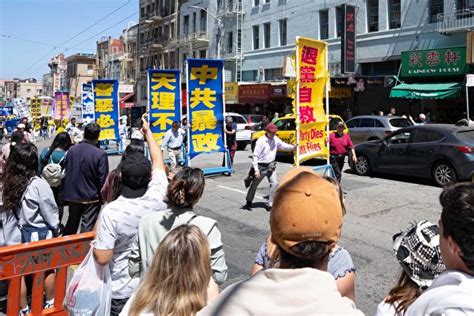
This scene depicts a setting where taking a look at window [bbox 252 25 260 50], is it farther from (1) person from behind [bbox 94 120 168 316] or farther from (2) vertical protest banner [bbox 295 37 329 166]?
(1) person from behind [bbox 94 120 168 316]

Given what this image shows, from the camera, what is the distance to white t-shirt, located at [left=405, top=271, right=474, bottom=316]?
1.67 metres

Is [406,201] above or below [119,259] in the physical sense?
below

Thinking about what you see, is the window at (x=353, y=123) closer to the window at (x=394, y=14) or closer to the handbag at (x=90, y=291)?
the window at (x=394, y=14)

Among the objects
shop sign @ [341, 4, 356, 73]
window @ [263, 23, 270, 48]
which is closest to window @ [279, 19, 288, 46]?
window @ [263, 23, 270, 48]

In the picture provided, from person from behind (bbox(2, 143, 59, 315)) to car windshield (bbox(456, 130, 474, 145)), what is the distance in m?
9.60

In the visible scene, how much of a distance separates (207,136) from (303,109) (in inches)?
191

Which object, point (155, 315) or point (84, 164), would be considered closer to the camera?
point (155, 315)

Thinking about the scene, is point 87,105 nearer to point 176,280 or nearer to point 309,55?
point 309,55

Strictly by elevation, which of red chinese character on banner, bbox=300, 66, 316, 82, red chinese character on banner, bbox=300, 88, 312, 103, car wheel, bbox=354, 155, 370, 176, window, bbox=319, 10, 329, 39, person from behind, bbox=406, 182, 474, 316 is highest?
window, bbox=319, 10, 329, 39

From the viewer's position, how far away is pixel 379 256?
657 cm

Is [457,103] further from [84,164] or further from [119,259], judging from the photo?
[119,259]

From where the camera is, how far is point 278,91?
29172 millimetres

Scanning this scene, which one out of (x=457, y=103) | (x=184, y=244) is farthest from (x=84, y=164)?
(x=457, y=103)

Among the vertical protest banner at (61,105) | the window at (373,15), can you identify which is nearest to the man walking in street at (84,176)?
→ the window at (373,15)
